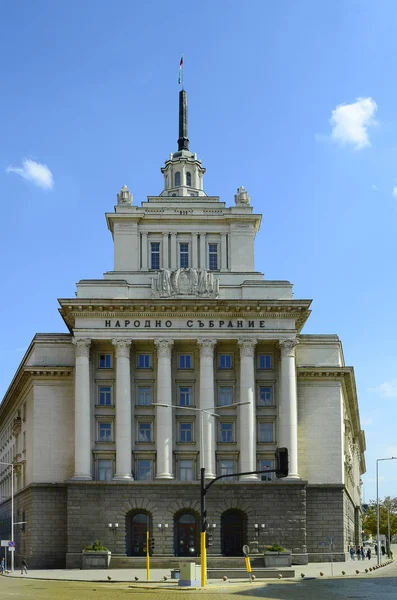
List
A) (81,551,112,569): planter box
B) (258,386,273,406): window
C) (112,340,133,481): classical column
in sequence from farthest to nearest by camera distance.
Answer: (258,386,273,406): window
(112,340,133,481): classical column
(81,551,112,569): planter box

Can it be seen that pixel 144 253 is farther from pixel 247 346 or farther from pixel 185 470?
pixel 185 470

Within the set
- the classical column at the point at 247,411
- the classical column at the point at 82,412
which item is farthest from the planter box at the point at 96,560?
the classical column at the point at 247,411

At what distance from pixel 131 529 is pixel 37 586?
86.7 feet

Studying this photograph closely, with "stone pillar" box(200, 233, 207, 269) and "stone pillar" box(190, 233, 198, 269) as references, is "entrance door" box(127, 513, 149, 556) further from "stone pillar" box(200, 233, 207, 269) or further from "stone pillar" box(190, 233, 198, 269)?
"stone pillar" box(200, 233, 207, 269)

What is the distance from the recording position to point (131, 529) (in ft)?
293

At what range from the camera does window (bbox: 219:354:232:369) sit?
3711 inches

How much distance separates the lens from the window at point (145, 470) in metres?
91.1

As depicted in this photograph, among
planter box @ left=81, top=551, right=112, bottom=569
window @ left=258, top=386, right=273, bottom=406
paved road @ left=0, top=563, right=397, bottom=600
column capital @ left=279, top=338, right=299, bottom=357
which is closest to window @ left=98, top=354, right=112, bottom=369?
window @ left=258, top=386, right=273, bottom=406

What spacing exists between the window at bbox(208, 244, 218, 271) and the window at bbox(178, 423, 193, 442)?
15.7 m

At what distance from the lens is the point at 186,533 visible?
90.0 metres

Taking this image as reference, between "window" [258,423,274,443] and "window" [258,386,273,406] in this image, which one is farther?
"window" [258,386,273,406]

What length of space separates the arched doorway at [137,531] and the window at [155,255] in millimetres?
23547

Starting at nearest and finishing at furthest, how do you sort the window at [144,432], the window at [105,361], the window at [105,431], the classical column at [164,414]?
the classical column at [164,414] → the window at [105,431] → the window at [144,432] → the window at [105,361]

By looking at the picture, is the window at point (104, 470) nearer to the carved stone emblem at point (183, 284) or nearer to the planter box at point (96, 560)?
the planter box at point (96, 560)
